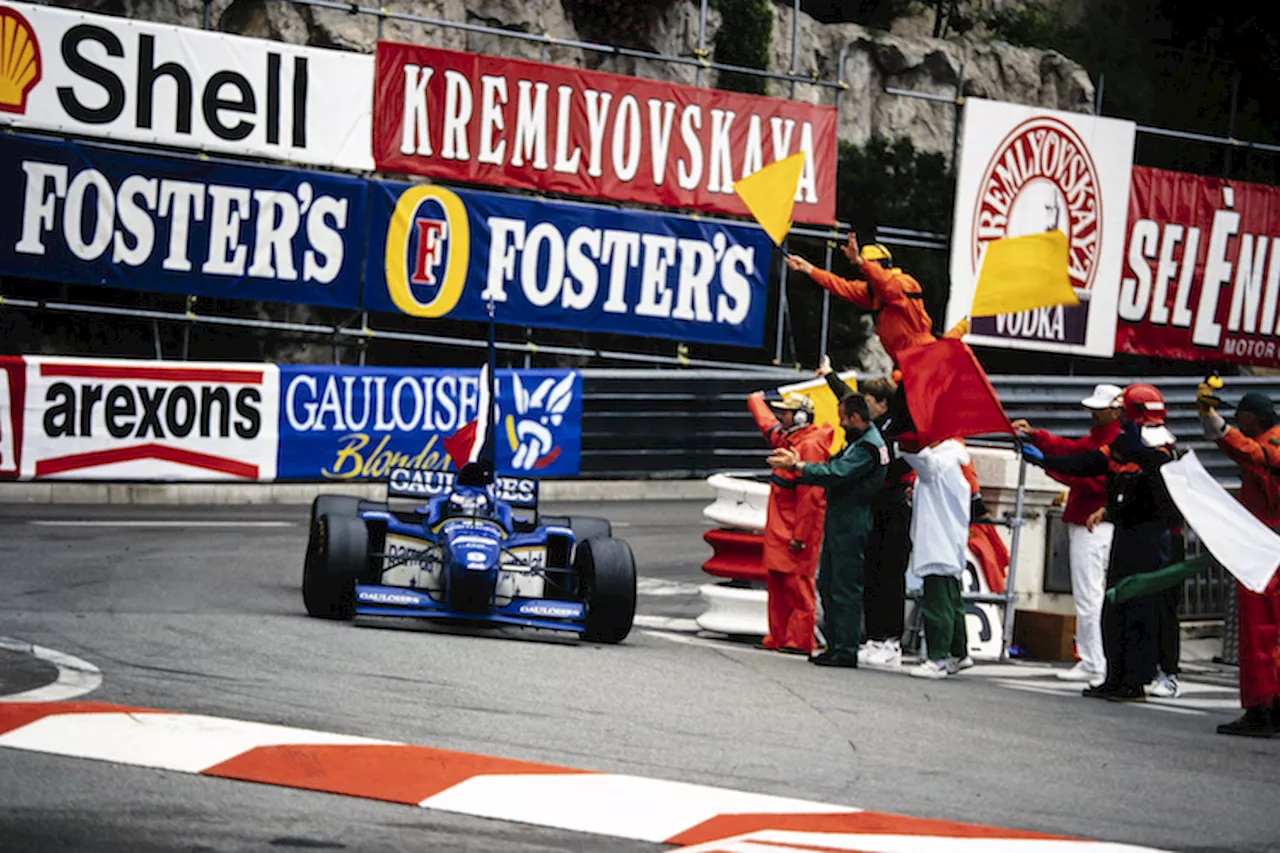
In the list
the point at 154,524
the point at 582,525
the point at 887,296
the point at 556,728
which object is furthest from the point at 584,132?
the point at 556,728

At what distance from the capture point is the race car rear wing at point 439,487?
12289mm

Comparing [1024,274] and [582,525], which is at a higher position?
[1024,274]

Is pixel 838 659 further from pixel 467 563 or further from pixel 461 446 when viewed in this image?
pixel 461 446

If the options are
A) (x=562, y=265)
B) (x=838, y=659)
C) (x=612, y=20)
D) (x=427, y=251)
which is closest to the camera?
(x=838, y=659)

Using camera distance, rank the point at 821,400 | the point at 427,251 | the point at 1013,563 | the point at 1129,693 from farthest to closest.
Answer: the point at 427,251, the point at 821,400, the point at 1013,563, the point at 1129,693

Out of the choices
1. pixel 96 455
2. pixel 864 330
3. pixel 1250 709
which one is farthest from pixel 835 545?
pixel 864 330

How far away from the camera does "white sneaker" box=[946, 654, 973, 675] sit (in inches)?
476

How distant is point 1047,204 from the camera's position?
1062 inches

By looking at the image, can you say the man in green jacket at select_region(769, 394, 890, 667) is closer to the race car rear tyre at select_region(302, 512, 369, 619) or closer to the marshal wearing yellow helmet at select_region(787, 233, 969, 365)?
the marshal wearing yellow helmet at select_region(787, 233, 969, 365)

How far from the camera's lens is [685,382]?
23.3 m

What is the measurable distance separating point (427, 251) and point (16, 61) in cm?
498

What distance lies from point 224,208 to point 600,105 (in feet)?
15.9

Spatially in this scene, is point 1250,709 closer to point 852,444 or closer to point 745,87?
point 852,444

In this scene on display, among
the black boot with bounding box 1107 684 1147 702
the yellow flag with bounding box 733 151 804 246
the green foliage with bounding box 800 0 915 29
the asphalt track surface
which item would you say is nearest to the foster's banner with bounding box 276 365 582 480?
the asphalt track surface
